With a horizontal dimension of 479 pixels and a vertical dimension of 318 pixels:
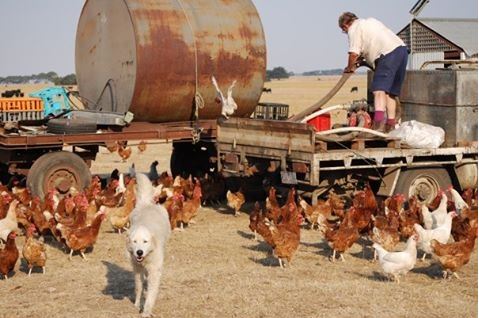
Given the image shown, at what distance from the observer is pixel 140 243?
6863 millimetres

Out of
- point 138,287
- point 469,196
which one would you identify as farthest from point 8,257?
point 469,196

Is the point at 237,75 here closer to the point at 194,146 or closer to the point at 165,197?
the point at 194,146

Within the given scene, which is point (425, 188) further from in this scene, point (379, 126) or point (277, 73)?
point (277, 73)

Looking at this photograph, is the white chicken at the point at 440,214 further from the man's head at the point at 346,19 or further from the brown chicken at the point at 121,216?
the brown chicken at the point at 121,216

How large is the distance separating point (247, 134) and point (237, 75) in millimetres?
2867

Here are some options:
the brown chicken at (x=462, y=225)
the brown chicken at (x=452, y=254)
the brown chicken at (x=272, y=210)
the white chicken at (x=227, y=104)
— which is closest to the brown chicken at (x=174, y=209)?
the brown chicken at (x=272, y=210)

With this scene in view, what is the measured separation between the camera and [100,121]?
42.8 ft

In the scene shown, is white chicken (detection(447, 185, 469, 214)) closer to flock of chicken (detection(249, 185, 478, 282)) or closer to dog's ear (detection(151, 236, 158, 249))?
flock of chicken (detection(249, 185, 478, 282))

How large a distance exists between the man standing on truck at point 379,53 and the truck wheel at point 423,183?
780mm

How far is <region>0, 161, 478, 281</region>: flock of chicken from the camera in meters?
8.50

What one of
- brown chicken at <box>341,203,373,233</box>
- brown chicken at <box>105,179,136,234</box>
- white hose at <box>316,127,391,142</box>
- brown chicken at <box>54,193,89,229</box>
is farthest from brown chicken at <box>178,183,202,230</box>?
brown chicken at <box>341,203,373,233</box>

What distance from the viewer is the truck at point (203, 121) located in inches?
430

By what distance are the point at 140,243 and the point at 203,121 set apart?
7517mm

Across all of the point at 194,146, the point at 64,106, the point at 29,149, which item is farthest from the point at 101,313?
the point at 64,106
